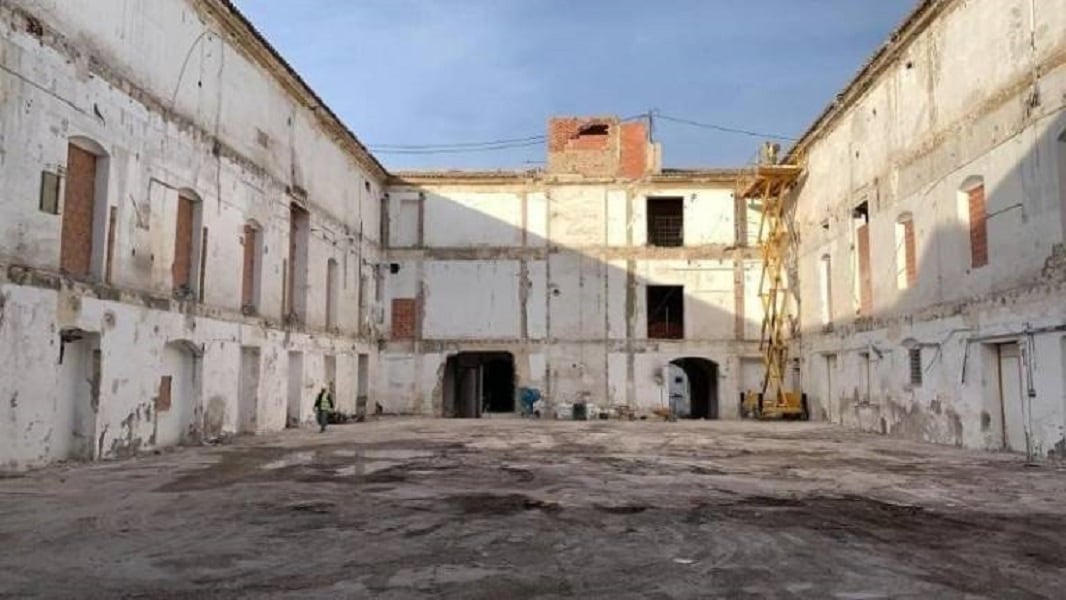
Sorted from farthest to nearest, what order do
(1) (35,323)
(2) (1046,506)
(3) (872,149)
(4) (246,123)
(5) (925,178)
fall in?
(3) (872,149)
(4) (246,123)
(5) (925,178)
(1) (35,323)
(2) (1046,506)

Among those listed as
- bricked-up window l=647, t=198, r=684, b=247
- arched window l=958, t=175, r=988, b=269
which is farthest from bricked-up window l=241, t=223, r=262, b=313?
arched window l=958, t=175, r=988, b=269

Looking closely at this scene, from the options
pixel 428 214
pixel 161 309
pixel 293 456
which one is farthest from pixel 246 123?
pixel 428 214

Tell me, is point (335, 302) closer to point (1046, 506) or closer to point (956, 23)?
point (956, 23)

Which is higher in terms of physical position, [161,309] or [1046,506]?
[161,309]

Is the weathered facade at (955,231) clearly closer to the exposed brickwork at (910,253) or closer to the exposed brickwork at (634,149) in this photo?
the exposed brickwork at (910,253)

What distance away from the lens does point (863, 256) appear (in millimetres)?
21734

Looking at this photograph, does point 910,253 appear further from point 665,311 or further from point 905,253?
point 665,311

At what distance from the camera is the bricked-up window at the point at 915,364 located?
1795 centimetres

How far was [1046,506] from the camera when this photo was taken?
8469 mm

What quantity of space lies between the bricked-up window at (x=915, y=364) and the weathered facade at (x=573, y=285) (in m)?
10.7

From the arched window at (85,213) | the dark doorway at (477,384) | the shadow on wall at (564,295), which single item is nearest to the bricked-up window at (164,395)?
the arched window at (85,213)

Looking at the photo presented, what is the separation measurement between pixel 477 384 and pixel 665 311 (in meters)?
10.0

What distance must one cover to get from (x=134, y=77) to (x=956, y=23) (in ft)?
53.5

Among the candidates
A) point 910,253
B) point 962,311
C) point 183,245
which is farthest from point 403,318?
point 962,311
